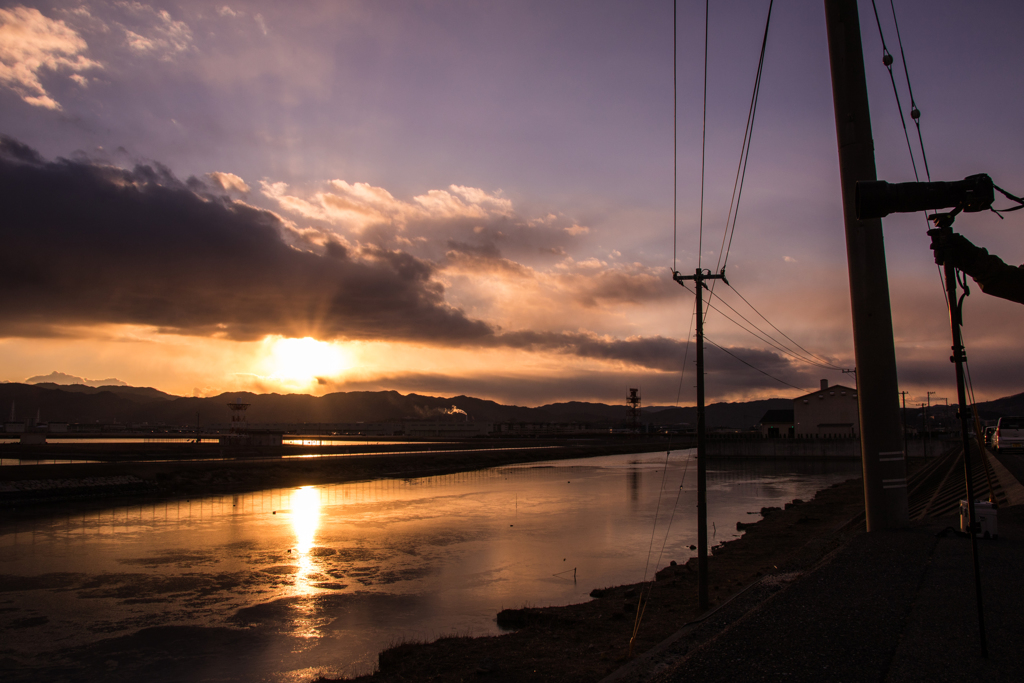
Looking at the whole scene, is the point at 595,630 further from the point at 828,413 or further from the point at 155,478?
the point at 828,413

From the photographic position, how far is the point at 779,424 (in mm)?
124250

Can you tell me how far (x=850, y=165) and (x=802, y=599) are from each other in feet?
40.7

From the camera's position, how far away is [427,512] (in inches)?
1516

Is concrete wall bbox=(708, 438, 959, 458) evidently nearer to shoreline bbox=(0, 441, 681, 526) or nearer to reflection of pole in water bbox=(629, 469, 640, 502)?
reflection of pole in water bbox=(629, 469, 640, 502)

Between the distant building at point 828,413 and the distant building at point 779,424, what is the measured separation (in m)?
11.1

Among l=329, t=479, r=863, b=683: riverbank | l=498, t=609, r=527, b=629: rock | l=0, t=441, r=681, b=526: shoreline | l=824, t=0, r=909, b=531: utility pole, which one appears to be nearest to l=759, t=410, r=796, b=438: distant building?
l=0, t=441, r=681, b=526: shoreline

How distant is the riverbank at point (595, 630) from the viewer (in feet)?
37.3

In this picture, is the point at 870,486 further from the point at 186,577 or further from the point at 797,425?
the point at 797,425

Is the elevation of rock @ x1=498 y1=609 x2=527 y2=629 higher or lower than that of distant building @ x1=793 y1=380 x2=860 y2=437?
lower

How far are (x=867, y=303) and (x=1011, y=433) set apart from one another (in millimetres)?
34146

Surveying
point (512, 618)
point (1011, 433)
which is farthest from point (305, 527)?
point (1011, 433)

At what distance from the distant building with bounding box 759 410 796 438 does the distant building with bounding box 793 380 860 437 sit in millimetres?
11065

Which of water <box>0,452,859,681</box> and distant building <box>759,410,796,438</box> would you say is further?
distant building <box>759,410,796,438</box>

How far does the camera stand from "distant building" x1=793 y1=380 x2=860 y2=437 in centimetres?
10162
